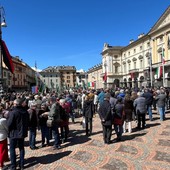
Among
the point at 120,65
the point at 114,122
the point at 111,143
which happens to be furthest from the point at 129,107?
the point at 120,65

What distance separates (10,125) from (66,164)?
1992mm

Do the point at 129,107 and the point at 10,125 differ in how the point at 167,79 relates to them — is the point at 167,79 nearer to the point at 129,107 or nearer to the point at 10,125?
the point at 129,107

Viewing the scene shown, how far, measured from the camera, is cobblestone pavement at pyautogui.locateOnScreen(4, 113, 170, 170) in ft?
18.8

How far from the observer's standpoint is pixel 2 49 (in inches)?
500

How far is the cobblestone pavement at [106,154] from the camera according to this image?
5727mm

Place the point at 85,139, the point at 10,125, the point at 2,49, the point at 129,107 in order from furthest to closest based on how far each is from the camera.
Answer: the point at 2,49 < the point at 129,107 < the point at 85,139 < the point at 10,125

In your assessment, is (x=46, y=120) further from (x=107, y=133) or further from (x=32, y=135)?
(x=107, y=133)

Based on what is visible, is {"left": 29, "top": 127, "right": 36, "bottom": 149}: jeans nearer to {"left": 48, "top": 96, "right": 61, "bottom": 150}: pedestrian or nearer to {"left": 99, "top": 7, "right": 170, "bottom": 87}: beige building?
{"left": 48, "top": 96, "right": 61, "bottom": 150}: pedestrian

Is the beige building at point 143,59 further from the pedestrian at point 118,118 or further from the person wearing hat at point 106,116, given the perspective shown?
the person wearing hat at point 106,116

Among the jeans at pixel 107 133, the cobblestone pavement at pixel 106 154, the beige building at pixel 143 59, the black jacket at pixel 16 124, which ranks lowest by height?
the cobblestone pavement at pixel 106 154

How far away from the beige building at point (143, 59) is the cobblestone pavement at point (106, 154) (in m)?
23.7

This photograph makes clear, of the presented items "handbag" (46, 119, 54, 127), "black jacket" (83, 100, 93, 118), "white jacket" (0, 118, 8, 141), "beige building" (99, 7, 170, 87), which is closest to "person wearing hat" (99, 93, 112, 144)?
"black jacket" (83, 100, 93, 118)

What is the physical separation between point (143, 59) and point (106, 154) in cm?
5273

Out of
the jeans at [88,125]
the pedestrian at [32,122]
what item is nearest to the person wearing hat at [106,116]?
the jeans at [88,125]
